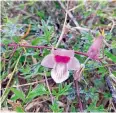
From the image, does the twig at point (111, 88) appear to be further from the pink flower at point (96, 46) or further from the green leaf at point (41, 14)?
the green leaf at point (41, 14)

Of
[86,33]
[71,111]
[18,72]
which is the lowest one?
[71,111]

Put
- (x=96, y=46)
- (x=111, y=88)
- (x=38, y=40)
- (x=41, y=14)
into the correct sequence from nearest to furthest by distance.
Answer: (x=96, y=46) → (x=111, y=88) → (x=38, y=40) → (x=41, y=14)

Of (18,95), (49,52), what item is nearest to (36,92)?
(18,95)

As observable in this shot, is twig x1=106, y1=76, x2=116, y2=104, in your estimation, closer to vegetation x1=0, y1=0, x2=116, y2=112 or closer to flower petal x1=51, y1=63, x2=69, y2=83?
vegetation x1=0, y1=0, x2=116, y2=112

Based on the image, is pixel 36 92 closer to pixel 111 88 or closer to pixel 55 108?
pixel 55 108

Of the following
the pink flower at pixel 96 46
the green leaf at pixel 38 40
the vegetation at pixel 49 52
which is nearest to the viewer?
the pink flower at pixel 96 46

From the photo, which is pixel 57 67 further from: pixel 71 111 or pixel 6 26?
pixel 6 26

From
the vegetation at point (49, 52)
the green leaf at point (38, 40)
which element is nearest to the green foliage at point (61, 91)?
the vegetation at point (49, 52)

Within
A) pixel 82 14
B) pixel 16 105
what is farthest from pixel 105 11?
pixel 16 105
